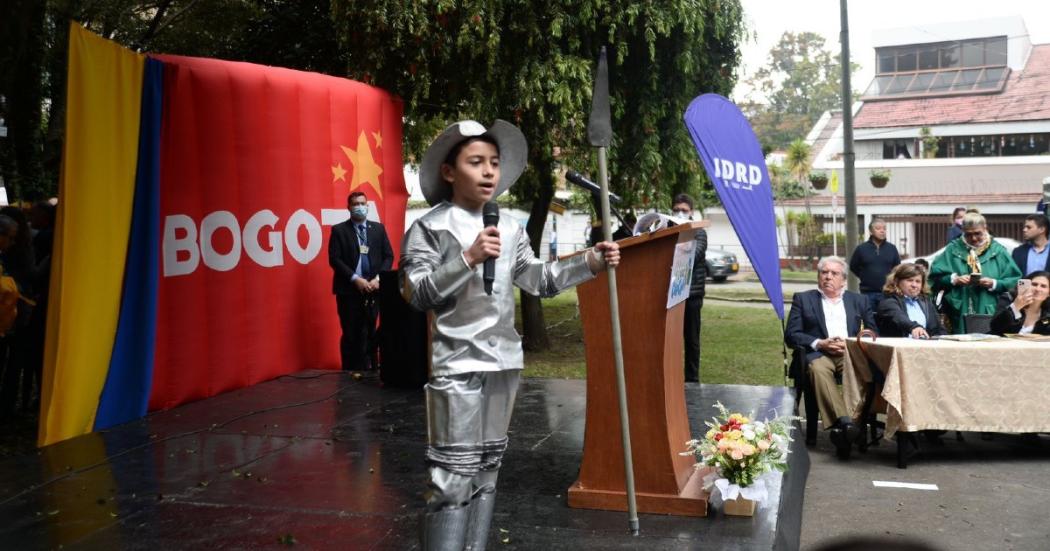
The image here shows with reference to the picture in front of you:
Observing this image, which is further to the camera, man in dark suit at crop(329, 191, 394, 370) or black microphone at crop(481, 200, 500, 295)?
man in dark suit at crop(329, 191, 394, 370)

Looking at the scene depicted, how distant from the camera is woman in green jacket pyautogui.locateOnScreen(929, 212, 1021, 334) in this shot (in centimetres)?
915

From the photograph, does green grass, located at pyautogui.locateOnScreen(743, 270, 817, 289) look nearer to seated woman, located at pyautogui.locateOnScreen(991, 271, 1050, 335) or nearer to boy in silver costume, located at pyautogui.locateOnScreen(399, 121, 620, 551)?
seated woman, located at pyautogui.locateOnScreen(991, 271, 1050, 335)

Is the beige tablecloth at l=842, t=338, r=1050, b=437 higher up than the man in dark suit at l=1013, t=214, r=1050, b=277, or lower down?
lower down

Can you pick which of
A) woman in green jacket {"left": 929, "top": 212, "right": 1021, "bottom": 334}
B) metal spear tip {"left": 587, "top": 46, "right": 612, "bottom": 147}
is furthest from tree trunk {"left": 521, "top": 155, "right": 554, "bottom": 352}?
metal spear tip {"left": 587, "top": 46, "right": 612, "bottom": 147}

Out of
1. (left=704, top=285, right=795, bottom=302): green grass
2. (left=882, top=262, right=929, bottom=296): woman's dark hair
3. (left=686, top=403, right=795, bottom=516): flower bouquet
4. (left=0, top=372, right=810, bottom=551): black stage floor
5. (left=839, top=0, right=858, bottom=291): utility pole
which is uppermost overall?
(left=839, top=0, right=858, bottom=291): utility pole

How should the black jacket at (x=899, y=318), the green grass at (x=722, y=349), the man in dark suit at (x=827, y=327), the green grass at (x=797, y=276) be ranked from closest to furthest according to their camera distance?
the man in dark suit at (x=827, y=327)
the black jacket at (x=899, y=318)
the green grass at (x=722, y=349)
the green grass at (x=797, y=276)

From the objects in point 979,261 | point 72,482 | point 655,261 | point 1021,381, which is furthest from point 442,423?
point 979,261

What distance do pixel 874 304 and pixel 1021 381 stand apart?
332 cm

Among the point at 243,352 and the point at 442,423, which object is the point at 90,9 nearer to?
the point at 243,352

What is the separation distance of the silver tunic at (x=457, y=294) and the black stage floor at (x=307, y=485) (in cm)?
114

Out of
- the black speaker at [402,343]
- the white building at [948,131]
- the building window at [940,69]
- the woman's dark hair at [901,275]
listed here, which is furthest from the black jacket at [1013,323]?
the building window at [940,69]

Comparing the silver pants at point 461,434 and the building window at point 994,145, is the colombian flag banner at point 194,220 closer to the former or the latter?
the silver pants at point 461,434

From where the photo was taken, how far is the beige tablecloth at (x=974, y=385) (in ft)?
22.1

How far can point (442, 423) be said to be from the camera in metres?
3.46
